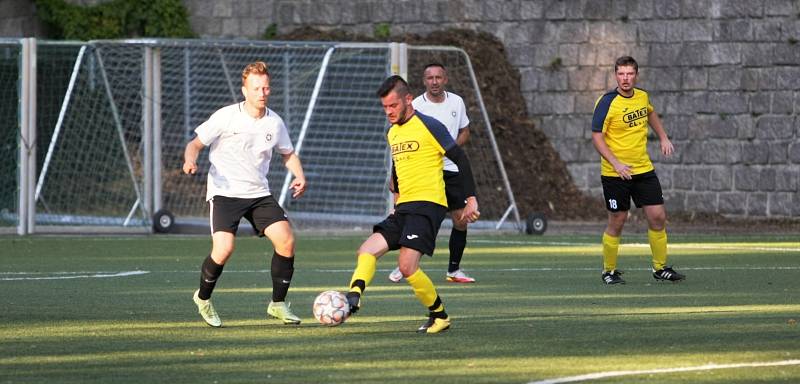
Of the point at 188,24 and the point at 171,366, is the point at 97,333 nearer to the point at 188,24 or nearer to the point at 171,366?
the point at 171,366

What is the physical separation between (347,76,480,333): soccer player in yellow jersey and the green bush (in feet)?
58.6

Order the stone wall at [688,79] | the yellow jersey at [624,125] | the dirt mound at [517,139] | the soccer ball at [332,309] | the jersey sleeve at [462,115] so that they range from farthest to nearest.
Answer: the dirt mound at [517,139], the stone wall at [688,79], the jersey sleeve at [462,115], the yellow jersey at [624,125], the soccer ball at [332,309]

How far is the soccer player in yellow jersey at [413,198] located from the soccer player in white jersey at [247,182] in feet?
2.18

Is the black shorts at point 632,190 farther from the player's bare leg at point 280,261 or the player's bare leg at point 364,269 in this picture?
the player's bare leg at point 364,269

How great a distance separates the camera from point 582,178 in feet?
81.6

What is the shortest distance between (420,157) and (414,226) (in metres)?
0.47

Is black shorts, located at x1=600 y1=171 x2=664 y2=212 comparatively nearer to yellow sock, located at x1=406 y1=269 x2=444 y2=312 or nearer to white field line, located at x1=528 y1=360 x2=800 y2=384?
yellow sock, located at x1=406 y1=269 x2=444 y2=312

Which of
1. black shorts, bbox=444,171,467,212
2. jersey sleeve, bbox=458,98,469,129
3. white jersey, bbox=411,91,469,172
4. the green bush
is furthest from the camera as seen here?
the green bush

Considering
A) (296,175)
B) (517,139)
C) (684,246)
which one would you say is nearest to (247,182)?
(296,175)

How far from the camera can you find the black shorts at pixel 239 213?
401 inches

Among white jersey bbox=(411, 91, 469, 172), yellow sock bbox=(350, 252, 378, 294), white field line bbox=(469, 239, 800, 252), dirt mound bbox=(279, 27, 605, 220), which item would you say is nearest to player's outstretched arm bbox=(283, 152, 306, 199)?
yellow sock bbox=(350, 252, 378, 294)

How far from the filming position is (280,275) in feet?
33.3

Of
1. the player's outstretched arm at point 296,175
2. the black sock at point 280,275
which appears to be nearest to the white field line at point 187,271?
the player's outstretched arm at point 296,175

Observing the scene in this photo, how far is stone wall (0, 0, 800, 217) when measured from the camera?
22859mm
